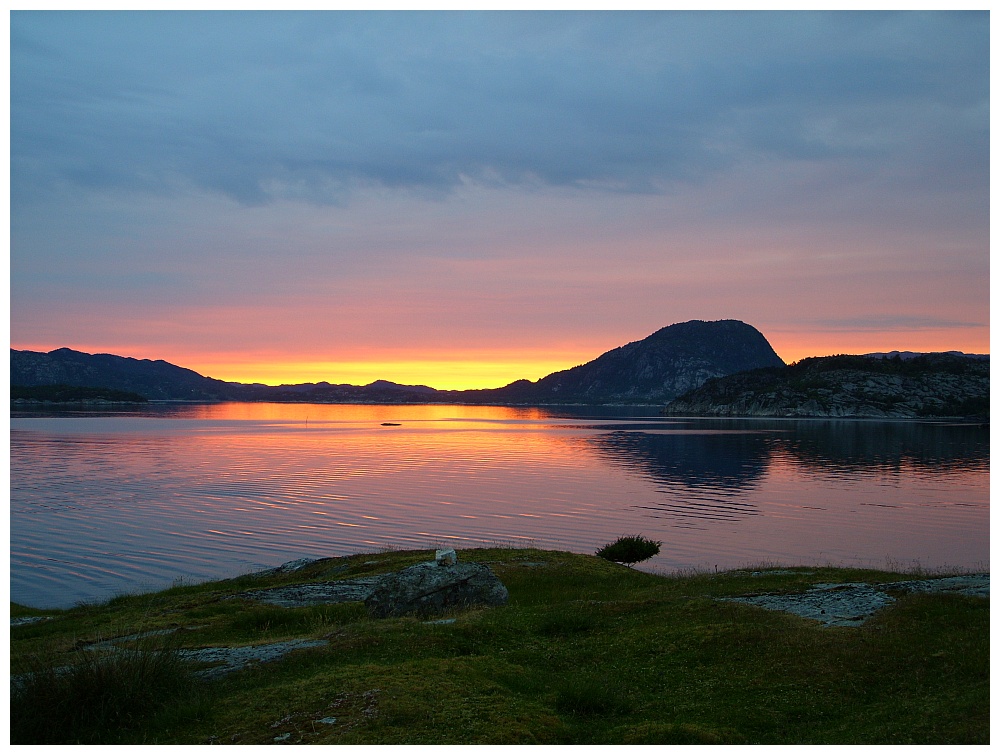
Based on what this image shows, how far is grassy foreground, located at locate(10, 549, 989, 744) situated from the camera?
13.2 m

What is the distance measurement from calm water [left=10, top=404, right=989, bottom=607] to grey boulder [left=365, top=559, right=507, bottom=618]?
2111 centimetres

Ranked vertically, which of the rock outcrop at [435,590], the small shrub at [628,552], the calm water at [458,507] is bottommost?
the calm water at [458,507]

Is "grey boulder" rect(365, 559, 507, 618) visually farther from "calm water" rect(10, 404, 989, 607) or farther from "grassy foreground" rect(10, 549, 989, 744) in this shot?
"calm water" rect(10, 404, 989, 607)

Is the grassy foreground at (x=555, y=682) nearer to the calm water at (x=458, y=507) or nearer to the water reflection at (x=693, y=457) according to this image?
the calm water at (x=458, y=507)

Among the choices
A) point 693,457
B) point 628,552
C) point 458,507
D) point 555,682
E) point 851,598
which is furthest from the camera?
point 693,457

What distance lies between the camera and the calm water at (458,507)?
47.6 meters

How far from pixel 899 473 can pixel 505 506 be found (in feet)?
187

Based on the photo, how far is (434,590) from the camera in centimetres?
2427

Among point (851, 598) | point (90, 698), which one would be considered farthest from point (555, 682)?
point (851, 598)

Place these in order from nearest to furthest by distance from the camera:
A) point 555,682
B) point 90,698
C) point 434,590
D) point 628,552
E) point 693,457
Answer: point 90,698, point 555,682, point 434,590, point 628,552, point 693,457

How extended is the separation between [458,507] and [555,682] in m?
54.1

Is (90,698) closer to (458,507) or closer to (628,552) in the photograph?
(628,552)

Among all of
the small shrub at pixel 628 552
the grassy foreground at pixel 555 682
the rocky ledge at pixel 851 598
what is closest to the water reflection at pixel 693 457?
the small shrub at pixel 628 552

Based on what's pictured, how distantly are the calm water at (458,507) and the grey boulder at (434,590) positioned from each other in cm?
2111
